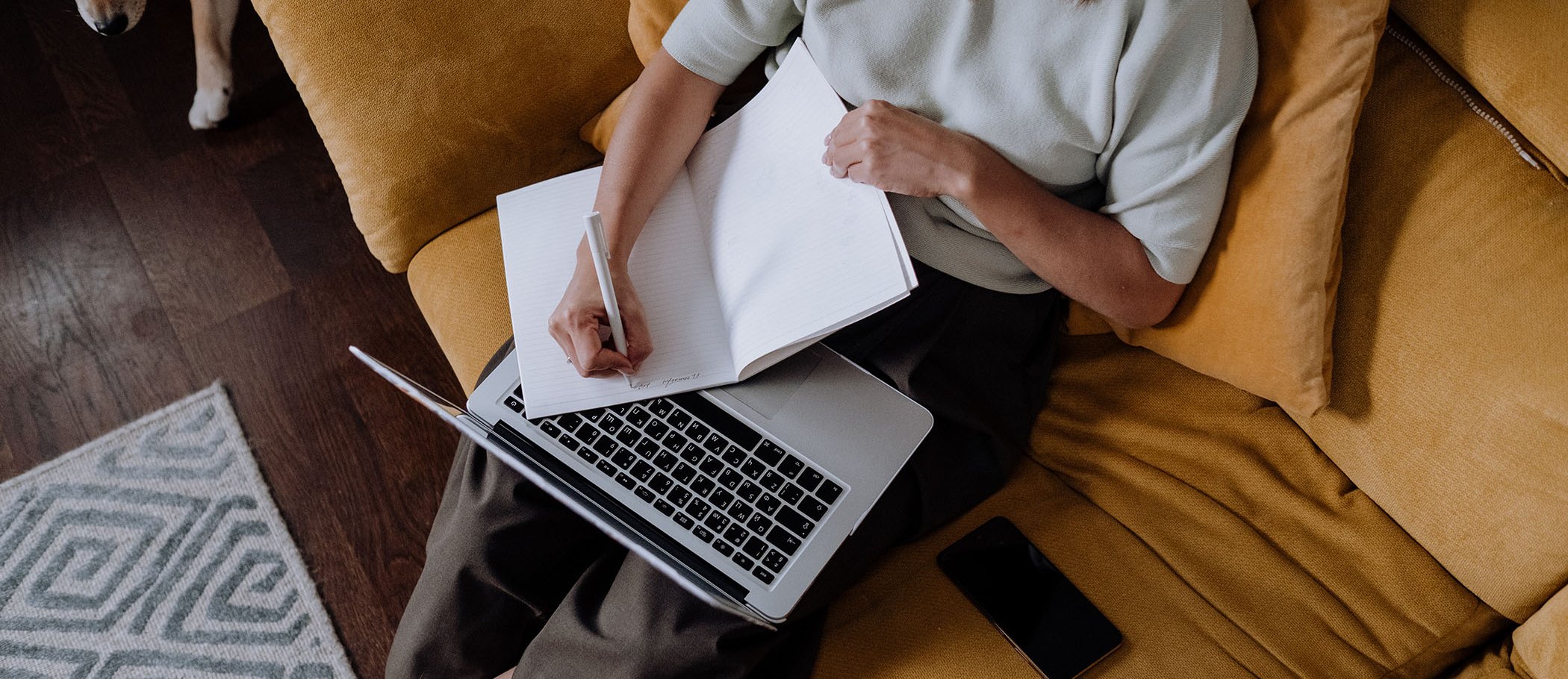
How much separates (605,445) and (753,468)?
139mm

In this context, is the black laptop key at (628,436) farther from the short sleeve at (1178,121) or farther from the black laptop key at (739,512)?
the short sleeve at (1178,121)

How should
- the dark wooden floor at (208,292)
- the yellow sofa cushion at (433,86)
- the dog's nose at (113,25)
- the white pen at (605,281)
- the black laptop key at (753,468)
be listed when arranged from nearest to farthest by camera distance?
the white pen at (605,281)
the black laptop key at (753,468)
the yellow sofa cushion at (433,86)
the dark wooden floor at (208,292)
the dog's nose at (113,25)

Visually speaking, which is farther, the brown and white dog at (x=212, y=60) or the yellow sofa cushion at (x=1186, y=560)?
the brown and white dog at (x=212, y=60)

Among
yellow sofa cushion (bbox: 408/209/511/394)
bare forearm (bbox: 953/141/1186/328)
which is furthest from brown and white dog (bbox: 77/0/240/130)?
bare forearm (bbox: 953/141/1186/328)

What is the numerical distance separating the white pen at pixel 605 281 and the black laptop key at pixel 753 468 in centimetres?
13

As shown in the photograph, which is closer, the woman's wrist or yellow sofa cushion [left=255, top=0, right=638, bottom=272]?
the woman's wrist

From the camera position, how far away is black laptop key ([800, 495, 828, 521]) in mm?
873

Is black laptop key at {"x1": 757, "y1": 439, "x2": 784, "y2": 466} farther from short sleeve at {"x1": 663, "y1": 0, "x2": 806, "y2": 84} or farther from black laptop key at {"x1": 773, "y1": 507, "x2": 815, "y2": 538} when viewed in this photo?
short sleeve at {"x1": 663, "y1": 0, "x2": 806, "y2": 84}

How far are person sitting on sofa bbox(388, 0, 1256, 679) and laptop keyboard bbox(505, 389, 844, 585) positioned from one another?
2.0 inches

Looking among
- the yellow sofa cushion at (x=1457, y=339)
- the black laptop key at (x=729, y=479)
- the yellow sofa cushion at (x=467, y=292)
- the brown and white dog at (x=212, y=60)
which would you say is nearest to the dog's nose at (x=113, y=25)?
the brown and white dog at (x=212, y=60)

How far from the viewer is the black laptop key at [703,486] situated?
885mm

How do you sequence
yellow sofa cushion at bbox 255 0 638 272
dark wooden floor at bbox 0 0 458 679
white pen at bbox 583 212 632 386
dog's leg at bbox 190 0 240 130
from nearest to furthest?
white pen at bbox 583 212 632 386
yellow sofa cushion at bbox 255 0 638 272
dark wooden floor at bbox 0 0 458 679
dog's leg at bbox 190 0 240 130

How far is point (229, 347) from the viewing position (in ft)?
4.80

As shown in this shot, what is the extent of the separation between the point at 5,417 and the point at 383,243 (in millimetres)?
741
